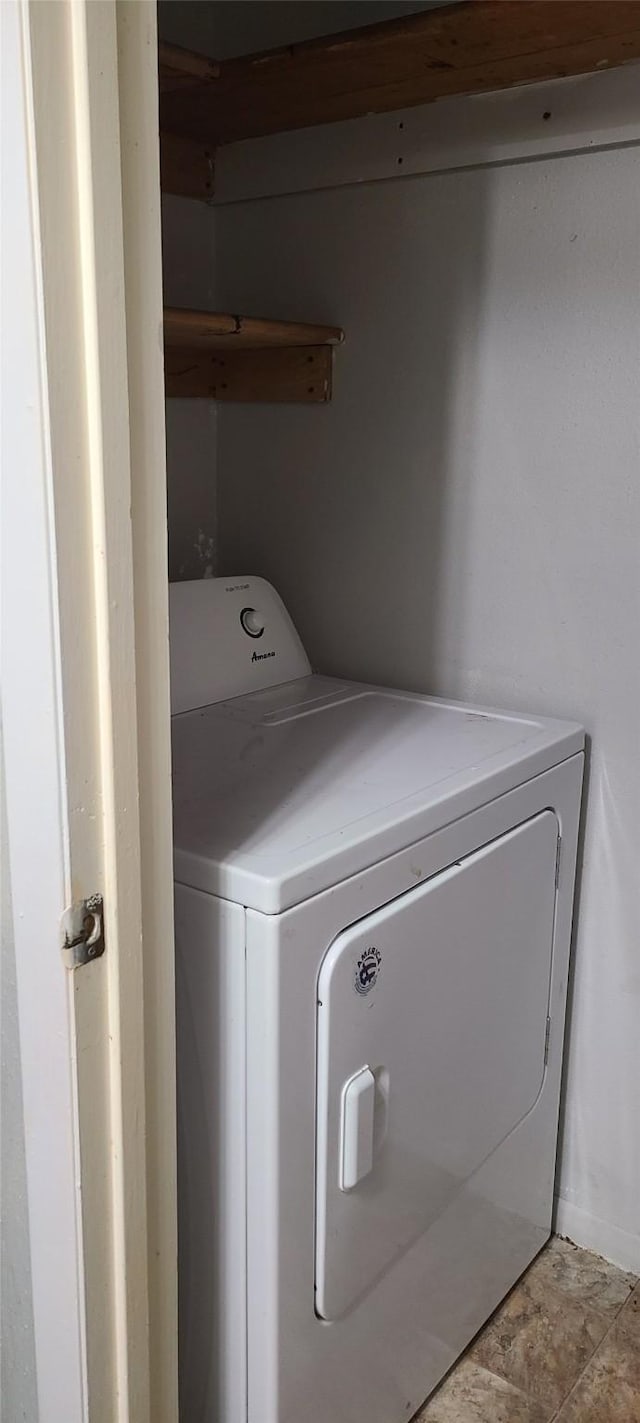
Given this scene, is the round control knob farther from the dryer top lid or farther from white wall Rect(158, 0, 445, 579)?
white wall Rect(158, 0, 445, 579)

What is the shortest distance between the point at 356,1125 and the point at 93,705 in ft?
2.12

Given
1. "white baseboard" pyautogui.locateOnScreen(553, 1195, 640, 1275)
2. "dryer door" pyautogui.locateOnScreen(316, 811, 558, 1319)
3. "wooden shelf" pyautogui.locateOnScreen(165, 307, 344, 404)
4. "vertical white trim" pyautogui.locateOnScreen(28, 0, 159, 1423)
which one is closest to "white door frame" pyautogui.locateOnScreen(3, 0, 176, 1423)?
"vertical white trim" pyautogui.locateOnScreen(28, 0, 159, 1423)

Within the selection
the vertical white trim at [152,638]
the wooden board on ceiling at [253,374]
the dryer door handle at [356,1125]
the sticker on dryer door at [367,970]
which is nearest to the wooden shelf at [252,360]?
the wooden board on ceiling at [253,374]

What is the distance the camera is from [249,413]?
2.13 m

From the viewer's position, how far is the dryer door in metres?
1.28

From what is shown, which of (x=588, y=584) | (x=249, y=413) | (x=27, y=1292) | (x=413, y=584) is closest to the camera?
(x=27, y=1292)

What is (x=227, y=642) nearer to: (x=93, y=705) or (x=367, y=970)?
(x=367, y=970)

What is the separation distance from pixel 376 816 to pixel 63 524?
0.58 m

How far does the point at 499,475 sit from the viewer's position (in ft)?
5.97

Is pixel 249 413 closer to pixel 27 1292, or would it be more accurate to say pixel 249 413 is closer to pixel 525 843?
pixel 525 843

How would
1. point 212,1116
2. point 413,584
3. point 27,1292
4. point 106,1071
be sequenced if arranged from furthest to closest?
point 413,584 → point 212,1116 → point 27,1292 → point 106,1071

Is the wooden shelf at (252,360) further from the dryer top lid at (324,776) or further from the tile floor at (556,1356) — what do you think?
the tile floor at (556,1356)

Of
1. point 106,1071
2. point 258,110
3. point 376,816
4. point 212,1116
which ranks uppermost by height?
point 258,110

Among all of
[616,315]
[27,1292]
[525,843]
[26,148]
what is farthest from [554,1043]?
[26,148]
